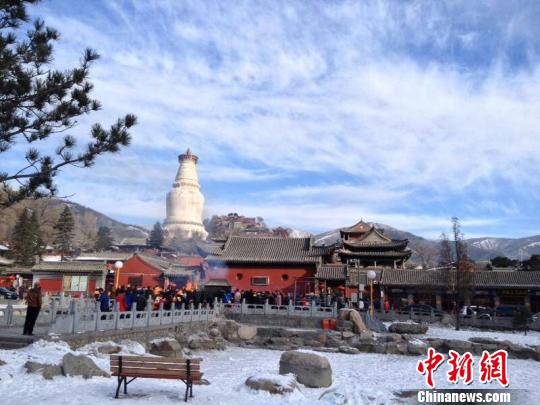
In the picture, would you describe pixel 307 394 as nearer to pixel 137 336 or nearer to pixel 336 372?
A: pixel 336 372

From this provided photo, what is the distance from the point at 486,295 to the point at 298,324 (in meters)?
16.2

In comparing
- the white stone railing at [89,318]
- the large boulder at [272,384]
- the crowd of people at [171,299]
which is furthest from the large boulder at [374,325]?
the large boulder at [272,384]

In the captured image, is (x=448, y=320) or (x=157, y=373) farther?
(x=448, y=320)

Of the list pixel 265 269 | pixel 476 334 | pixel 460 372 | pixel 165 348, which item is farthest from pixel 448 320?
pixel 165 348

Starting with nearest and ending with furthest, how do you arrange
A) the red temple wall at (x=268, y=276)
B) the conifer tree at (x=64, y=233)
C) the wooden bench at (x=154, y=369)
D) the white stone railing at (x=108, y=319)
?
the wooden bench at (x=154, y=369)
the white stone railing at (x=108, y=319)
the red temple wall at (x=268, y=276)
the conifer tree at (x=64, y=233)

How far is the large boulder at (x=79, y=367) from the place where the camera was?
902 cm

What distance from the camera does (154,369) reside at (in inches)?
320

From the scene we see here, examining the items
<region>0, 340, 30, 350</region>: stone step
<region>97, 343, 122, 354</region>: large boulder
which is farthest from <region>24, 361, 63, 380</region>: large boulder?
<region>97, 343, 122, 354</region>: large boulder

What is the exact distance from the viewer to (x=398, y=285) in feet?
115

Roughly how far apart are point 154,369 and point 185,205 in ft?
275

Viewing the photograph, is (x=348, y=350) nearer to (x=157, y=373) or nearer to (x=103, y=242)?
(x=157, y=373)

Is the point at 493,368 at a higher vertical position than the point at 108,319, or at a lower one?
lower

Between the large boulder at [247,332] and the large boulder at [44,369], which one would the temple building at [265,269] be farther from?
the large boulder at [44,369]

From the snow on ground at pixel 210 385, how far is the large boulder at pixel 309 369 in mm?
310
